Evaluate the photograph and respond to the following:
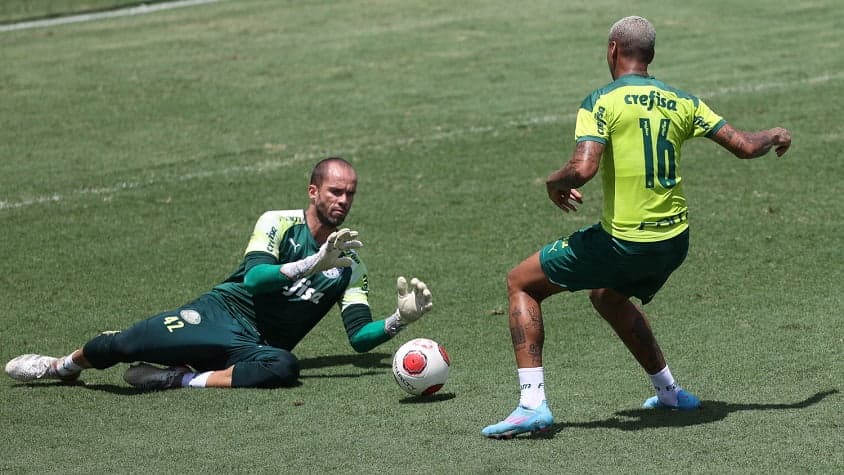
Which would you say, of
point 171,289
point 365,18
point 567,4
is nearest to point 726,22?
point 567,4

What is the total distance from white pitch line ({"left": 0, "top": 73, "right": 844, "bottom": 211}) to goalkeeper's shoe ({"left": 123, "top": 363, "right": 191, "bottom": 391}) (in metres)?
5.60

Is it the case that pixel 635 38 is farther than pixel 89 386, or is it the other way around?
pixel 89 386

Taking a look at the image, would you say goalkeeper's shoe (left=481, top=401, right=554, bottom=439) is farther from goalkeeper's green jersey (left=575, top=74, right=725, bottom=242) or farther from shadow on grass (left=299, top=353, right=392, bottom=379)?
shadow on grass (left=299, top=353, right=392, bottom=379)

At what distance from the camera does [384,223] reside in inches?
512

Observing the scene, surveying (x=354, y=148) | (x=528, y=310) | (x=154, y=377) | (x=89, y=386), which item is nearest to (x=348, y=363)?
(x=154, y=377)

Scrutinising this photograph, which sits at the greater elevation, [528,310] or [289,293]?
[528,310]

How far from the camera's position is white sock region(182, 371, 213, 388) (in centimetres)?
871

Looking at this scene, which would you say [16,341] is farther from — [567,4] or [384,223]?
[567,4]

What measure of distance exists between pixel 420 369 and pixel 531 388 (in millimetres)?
1135

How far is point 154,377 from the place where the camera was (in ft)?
28.9

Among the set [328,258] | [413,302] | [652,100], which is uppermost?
[652,100]

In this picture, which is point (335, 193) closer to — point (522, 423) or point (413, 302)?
point (413, 302)

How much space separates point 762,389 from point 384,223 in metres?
5.64

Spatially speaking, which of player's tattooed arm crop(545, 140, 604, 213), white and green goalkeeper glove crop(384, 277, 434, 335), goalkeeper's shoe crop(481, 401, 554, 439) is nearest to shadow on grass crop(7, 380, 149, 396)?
white and green goalkeeper glove crop(384, 277, 434, 335)
